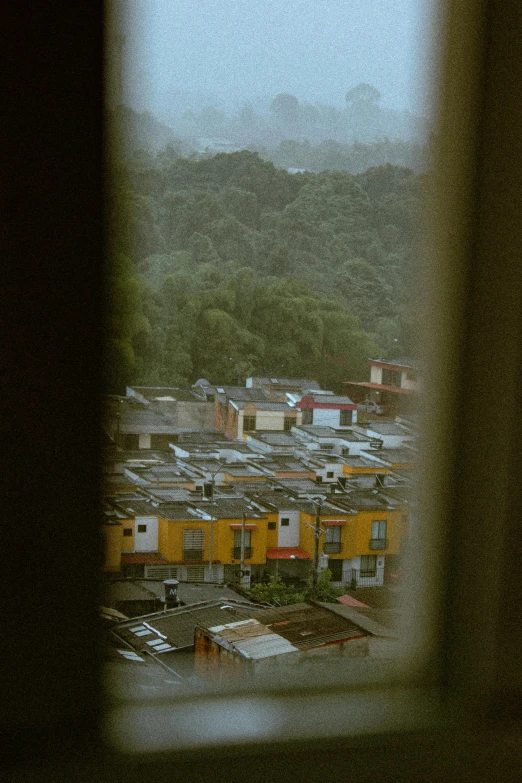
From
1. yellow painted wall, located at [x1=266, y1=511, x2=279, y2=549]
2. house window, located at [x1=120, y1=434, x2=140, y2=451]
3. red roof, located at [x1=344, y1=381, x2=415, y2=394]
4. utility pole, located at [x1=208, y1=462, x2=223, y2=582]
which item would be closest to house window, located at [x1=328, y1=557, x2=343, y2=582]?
yellow painted wall, located at [x1=266, y1=511, x2=279, y2=549]

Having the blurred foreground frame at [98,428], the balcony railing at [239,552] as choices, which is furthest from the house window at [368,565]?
the balcony railing at [239,552]

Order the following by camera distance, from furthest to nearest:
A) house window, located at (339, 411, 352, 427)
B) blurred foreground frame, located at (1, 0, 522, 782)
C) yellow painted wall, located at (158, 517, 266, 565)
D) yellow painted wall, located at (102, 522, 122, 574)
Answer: house window, located at (339, 411, 352, 427) → yellow painted wall, located at (158, 517, 266, 565) → yellow painted wall, located at (102, 522, 122, 574) → blurred foreground frame, located at (1, 0, 522, 782)

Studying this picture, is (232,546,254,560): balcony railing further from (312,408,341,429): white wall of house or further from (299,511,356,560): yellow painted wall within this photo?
(312,408,341,429): white wall of house

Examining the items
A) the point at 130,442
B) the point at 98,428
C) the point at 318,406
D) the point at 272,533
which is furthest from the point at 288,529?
the point at 98,428

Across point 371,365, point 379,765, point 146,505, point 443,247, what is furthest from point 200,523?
point 443,247

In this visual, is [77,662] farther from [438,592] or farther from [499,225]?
[499,225]

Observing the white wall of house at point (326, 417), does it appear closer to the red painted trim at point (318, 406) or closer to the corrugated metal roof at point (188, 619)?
the red painted trim at point (318, 406)
